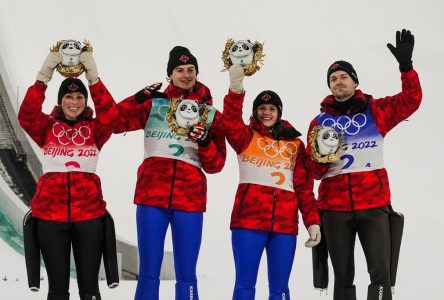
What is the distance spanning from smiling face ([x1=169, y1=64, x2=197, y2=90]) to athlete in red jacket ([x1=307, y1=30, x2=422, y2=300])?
2.31 feet

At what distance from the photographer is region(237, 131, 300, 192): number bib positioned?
3.98 m

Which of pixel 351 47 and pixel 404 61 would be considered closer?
pixel 404 61

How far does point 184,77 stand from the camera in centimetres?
397

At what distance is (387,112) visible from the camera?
13.2 ft

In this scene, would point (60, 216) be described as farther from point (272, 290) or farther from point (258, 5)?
point (258, 5)

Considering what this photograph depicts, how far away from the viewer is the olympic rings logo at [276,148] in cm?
400

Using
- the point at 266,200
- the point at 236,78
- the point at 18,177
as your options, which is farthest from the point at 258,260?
the point at 18,177

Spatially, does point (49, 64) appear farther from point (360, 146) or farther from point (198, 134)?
point (360, 146)

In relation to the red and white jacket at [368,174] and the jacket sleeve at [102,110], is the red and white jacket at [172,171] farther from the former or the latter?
the red and white jacket at [368,174]

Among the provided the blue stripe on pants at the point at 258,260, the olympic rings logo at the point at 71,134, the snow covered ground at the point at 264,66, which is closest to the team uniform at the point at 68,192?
the olympic rings logo at the point at 71,134

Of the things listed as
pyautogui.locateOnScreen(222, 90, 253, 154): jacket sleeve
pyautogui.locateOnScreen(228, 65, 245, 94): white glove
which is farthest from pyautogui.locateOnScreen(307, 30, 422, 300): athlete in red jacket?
pyautogui.locateOnScreen(228, 65, 245, 94): white glove

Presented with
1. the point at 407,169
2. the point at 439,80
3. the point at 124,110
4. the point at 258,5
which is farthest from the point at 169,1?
the point at 124,110

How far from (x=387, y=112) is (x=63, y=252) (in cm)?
181

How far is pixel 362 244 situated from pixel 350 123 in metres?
0.63
